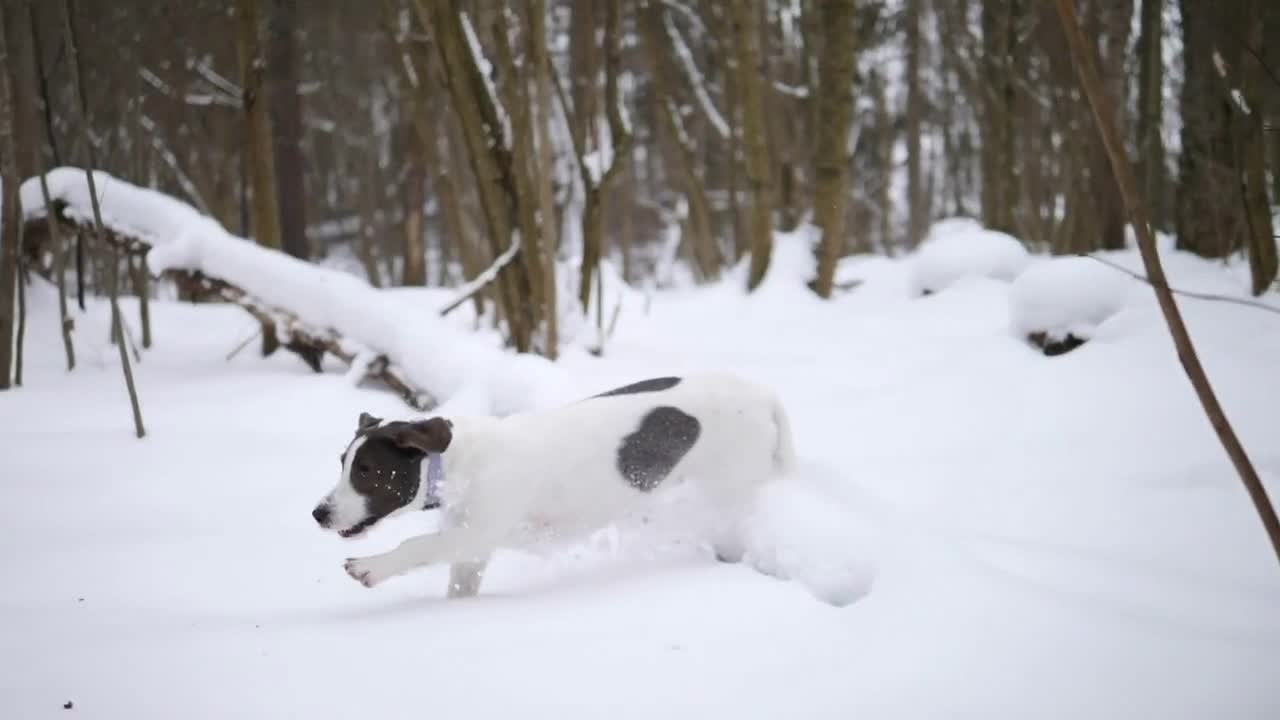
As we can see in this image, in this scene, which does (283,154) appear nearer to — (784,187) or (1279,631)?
(784,187)

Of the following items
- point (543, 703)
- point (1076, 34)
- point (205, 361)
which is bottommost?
point (205, 361)

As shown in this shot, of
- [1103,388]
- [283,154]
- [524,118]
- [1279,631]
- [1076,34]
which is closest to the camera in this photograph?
[1076,34]

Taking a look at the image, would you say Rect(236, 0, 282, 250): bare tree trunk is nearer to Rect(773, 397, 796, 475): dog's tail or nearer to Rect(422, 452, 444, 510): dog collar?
Rect(422, 452, 444, 510): dog collar

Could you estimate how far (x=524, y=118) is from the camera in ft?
18.0

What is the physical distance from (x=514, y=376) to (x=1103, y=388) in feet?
10.5

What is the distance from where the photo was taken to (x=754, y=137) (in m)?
9.88

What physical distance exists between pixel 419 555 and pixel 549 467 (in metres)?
0.50

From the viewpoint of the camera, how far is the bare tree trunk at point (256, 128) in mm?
6246

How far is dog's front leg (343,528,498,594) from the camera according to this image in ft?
8.62

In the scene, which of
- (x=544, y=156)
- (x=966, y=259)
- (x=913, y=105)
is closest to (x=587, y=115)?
(x=544, y=156)

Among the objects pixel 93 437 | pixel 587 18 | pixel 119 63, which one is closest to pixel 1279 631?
pixel 93 437

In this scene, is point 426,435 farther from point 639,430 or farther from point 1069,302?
point 1069,302

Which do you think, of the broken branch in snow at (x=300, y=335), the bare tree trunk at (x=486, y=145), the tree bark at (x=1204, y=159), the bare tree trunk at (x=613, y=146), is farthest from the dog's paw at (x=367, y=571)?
the tree bark at (x=1204, y=159)

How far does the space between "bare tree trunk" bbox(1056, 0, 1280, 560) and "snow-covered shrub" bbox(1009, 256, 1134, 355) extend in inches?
147
